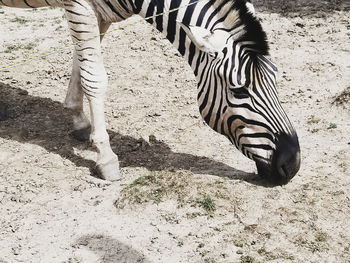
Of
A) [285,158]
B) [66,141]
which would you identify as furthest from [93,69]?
[285,158]

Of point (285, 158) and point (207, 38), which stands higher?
point (207, 38)

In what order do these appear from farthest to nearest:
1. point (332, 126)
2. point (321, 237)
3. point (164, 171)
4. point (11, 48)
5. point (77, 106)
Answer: point (11, 48), point (77, 106), point (332, 126), point (164, 171), point (321, 237)

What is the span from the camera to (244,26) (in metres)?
4.87

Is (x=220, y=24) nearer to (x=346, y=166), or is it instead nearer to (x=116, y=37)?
(x=346, y=166)

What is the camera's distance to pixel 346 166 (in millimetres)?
5430

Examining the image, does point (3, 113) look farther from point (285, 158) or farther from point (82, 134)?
point (285, 158)

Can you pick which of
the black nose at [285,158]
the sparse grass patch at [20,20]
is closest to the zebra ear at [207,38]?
the black nose at [285,158]

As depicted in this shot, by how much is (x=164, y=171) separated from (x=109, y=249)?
3.78 ft

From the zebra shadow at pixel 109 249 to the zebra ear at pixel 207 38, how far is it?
182cm

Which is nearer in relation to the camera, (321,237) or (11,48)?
(321,237)

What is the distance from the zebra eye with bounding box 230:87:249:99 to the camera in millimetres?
4824

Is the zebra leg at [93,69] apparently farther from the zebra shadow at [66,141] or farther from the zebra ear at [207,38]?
the zebra ear at [207,38]

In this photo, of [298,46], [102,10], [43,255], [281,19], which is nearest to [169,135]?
[102,10]

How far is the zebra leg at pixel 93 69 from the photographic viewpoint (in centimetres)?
548
